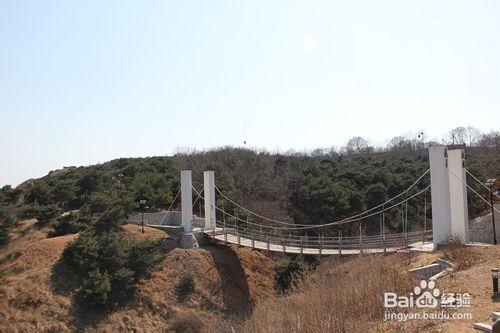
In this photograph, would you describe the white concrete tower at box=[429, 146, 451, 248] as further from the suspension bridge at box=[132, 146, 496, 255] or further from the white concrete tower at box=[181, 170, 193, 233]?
the white concrete tower at box=[181, 170, 193, 233]

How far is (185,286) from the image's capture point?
15258 millimetres

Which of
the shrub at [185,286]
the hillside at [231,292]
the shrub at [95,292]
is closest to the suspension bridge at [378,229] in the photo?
the hillside at [231,292]

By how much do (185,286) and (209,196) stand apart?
→ 491 centimetres

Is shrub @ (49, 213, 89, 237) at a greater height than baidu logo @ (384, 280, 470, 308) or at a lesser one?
greater

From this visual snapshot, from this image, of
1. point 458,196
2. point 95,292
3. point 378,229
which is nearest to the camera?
point 458,196

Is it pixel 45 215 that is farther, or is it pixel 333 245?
pixel 45 215

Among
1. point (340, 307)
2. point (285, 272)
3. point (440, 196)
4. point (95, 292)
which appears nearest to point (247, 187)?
point (285, 272)

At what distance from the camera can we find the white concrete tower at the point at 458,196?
1173 centimetres

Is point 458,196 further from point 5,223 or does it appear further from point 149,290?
point 5,223

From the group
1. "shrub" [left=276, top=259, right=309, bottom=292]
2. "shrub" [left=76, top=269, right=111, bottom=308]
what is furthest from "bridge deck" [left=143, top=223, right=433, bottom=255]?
"shrub" [left=76, top=269, right=111, bottom=308]

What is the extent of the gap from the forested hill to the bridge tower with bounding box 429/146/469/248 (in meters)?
7.14

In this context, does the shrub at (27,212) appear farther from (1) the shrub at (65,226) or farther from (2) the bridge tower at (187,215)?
(2) the bridge tower at (187,215)

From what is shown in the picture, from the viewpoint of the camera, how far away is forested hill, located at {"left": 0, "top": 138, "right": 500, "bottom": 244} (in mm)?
21312

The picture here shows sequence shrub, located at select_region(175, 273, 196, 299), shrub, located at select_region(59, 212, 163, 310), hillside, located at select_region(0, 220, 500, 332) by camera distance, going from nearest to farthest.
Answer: hillside, located at select_region(0, 220, 500, 332)
shrub, located at select_region(59, 212, 163, 310)
shrub, located at select_region(175, 273, 196, 299)
